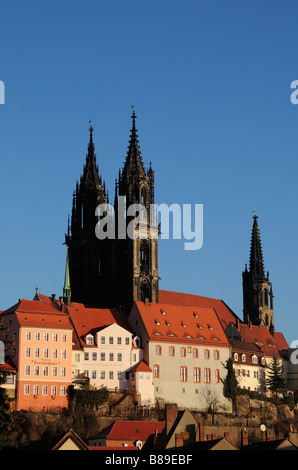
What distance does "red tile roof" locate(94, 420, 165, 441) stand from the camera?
97.1 meters

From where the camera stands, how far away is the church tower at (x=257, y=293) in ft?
525

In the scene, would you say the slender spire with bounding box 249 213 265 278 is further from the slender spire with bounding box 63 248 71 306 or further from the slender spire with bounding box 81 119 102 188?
the slender spire with bounding box 63 248 71 306

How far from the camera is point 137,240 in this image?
13962cm

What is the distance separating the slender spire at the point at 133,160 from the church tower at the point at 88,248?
7481mm

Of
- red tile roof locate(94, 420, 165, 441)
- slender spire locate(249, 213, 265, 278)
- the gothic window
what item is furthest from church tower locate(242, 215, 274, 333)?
red tile roof locate(94, 420, 165, 441)

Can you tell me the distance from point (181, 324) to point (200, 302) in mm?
23870

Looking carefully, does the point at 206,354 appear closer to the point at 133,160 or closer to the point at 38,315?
the point at 38,315

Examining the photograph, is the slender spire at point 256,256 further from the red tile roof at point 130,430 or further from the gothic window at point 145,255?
the red tile roof at point 130,430

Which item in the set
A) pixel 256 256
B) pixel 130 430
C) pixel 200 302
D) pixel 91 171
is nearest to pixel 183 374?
pixel 130 430

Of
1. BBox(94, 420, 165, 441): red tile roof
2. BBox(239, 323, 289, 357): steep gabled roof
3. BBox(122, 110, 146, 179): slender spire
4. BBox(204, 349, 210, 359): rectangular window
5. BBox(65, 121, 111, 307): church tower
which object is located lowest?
BBox(94, 420, 165, 441): red tile roof

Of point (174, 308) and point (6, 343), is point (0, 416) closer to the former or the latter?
point (6, 343)

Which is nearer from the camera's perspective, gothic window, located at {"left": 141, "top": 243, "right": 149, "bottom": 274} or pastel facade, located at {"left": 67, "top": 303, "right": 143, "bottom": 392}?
pastel facade, located at {"left": 67, "top": 303, "right": 143, "bottom": 392}

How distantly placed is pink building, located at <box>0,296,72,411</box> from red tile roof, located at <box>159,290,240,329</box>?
31.6 meters
